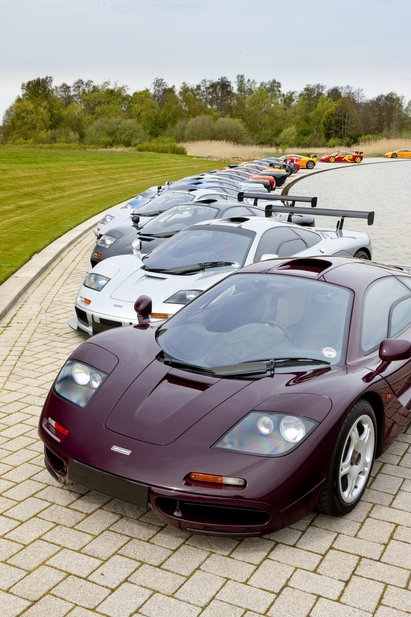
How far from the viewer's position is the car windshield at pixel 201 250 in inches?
305

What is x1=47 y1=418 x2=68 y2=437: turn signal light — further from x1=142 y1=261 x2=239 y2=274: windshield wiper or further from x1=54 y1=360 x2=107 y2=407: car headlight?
x1=142 y1=261 x2=239 y2=274: windshield wiper

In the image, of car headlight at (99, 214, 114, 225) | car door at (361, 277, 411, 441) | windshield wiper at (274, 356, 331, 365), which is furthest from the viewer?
car headlight at (99, 214, 114, 225)

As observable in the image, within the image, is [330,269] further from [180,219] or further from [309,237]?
[180,219]

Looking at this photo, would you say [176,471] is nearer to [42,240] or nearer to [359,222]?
[42,240]

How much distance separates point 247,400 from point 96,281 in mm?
4208

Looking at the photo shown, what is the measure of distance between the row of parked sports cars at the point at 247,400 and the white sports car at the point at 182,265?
1721 mm

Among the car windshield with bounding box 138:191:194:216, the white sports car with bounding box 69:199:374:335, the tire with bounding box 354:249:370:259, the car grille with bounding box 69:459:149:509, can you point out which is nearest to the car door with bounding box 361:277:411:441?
the car grille with bounding box 69:459:149:509

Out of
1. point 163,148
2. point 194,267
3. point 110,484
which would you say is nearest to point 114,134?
point 163,148

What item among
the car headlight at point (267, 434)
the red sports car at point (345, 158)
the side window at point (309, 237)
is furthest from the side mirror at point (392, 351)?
the red sports car at point (345, 158)

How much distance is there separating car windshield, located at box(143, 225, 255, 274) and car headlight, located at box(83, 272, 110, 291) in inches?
20.4

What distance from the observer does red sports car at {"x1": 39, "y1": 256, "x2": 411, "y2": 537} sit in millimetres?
3588

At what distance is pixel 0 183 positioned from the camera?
82.9 feet

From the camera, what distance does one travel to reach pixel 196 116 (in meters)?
104

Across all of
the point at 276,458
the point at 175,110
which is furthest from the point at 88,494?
the point at 175,110
